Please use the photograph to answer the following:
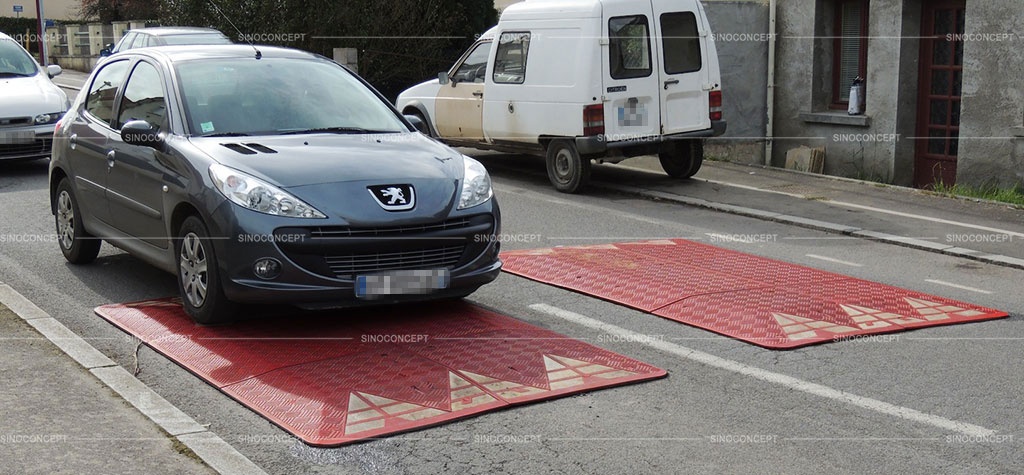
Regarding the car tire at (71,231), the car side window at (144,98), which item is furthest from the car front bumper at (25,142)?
the car side window at (144,98)

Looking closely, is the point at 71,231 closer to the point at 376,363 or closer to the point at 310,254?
the point at 310,254

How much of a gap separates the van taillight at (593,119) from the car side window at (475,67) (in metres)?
1.93

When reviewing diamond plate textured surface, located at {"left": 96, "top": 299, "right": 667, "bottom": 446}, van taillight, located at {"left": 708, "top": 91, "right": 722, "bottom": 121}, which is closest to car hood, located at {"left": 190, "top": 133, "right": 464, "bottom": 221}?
diamond plate textured surface, located at {"left": 96, "top": 299, "right": 667, "bottom": 446}

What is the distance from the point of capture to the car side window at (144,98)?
8156 millimetres

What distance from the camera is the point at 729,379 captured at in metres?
6.45

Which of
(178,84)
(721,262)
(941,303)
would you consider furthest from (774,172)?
(178,84)

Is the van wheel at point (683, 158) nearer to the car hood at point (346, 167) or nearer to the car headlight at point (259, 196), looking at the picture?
the car hood at point (346, 167)

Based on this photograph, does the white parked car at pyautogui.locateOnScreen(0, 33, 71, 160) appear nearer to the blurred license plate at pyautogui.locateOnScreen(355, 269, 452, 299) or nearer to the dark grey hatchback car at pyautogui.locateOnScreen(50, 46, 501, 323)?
the dark grey hatchback car at pyautogui.locateOnScreen(50, 46, 501, 323)

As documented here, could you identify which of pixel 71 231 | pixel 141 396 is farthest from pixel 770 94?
pixel 141 396

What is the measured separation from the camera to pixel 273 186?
7.03 m

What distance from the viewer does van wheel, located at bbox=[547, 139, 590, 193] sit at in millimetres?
13656

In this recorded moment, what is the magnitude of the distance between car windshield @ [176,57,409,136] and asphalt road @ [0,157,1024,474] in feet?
4.67

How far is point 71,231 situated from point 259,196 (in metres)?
3.13

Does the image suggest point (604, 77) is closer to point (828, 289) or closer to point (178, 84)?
point (828, 289)
